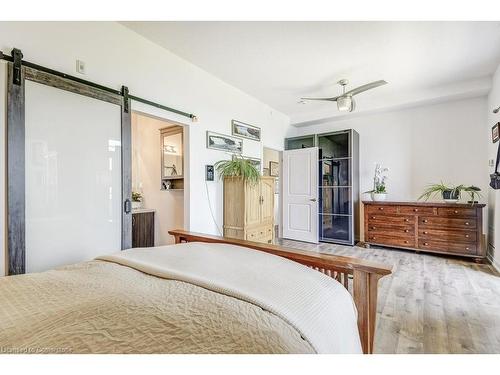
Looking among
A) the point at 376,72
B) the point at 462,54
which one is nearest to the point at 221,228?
the point at 376,72

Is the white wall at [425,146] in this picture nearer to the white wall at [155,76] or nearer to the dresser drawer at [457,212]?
the dresser drawer at [457,212]

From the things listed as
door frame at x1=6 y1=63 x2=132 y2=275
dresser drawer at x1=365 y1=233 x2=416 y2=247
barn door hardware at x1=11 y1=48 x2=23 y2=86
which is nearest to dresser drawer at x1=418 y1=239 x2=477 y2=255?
dresser drawer at x1=365 y1=233 x2=416 y2=247

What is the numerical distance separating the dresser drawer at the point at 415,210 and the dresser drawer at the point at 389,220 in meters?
0.08

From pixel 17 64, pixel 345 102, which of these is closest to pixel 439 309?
pixel 345 102

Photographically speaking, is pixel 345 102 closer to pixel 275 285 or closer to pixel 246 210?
pixel 246 210

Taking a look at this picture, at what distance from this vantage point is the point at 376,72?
3459 mm

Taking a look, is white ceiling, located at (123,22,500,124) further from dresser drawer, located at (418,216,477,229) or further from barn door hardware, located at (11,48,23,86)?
dresser drawer, located at (418,216,477,229)

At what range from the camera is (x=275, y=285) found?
1.04 m

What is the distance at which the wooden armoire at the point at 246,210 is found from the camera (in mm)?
3535

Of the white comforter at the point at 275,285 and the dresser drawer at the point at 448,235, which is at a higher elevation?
the white comforter at the point at 275,285

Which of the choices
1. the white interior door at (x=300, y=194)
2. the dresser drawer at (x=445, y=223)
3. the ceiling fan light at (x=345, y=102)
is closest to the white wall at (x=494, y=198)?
the dresser drawer at (x=445, y=223)

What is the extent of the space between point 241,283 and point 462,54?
3.80 m

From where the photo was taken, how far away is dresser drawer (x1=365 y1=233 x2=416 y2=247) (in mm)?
4105
